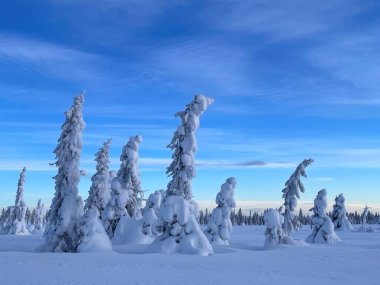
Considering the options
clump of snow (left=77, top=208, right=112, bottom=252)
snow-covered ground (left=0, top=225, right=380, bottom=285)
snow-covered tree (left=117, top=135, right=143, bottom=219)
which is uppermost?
snow-covered tree (left=117, top=135, right=143, bottom=219)

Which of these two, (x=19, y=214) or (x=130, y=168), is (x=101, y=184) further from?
(x=19, y=214)

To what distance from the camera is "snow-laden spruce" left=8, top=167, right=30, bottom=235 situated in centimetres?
7219

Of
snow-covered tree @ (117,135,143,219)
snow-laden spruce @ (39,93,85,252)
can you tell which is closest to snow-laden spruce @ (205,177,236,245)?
snow-covered tree @ (117,135,143,219)

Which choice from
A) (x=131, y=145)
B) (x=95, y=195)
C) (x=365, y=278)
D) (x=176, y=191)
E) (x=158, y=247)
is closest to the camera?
(x=365, y=278)

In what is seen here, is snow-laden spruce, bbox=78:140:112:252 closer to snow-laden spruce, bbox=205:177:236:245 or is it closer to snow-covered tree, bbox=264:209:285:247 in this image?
snow-laden spruce, bbox=205:177:236:245

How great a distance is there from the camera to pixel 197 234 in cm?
2686

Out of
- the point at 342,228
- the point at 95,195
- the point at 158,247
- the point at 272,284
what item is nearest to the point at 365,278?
the point at 272,284

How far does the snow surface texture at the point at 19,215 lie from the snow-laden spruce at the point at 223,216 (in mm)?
41947

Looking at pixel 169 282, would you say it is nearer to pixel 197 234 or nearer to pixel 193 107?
pixel 197 234

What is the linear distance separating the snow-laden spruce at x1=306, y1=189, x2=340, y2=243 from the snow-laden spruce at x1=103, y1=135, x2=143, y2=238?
19.8m

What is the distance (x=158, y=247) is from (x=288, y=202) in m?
21.4

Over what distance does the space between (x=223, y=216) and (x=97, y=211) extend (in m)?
18.0

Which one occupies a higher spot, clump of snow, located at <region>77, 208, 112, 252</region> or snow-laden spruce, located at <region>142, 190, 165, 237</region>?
snow-laden spruce, located at <region>142, 190, 165, 237</region>

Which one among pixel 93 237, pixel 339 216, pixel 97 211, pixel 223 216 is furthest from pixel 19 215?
pixel 339 216
